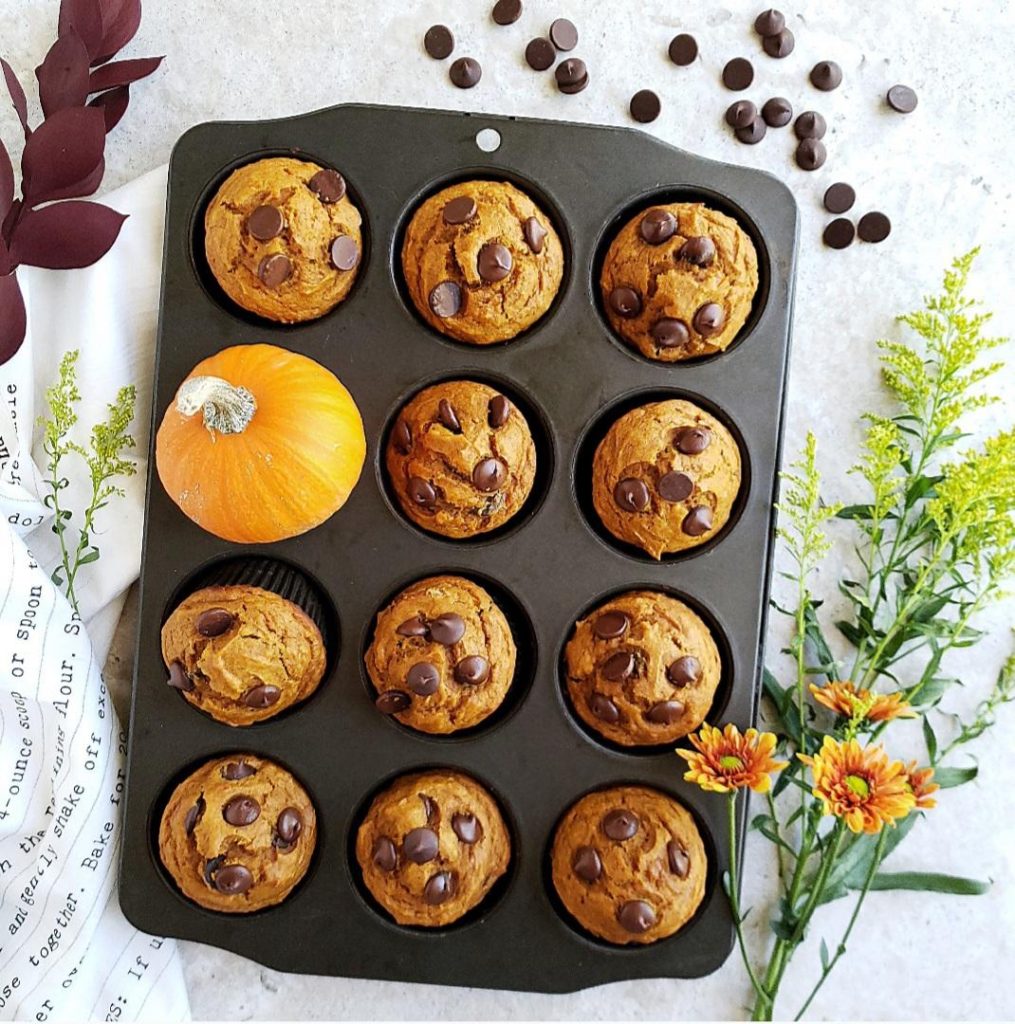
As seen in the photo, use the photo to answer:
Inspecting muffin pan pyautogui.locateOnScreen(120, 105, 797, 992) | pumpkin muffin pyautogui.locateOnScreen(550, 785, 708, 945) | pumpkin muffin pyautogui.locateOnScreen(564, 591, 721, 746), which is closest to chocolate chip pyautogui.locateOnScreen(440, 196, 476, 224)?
muffin pan pyautogui.locateOnScreen(120, 105, 797, 992)

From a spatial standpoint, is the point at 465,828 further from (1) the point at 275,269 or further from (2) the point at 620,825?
(1) the point at 275,269

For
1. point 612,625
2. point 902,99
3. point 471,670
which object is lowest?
point 471,670

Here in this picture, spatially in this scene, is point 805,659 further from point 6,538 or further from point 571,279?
point 6,538

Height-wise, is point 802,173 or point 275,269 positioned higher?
point 802,173

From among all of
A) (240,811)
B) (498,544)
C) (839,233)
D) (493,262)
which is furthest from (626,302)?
(240,811)

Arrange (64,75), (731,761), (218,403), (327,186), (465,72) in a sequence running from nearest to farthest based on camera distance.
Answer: (218,403)
(731,761)
(327,186)
(64,75)
(465,72)

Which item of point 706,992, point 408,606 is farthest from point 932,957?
point 408,606
